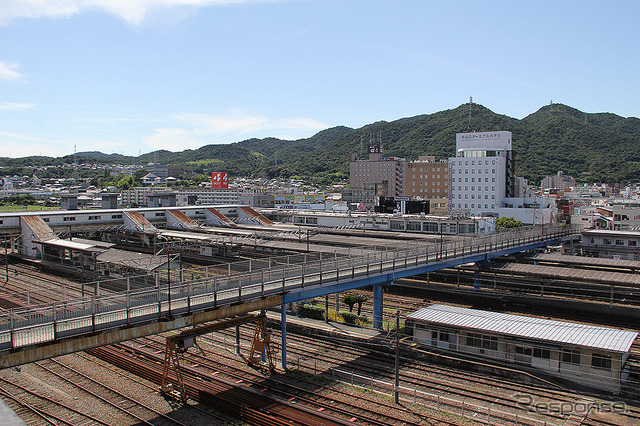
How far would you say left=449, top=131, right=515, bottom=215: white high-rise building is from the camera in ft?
245

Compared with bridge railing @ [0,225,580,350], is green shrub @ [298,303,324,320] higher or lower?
lower

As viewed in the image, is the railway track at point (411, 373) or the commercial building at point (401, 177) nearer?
the railway track at point (411, 373)

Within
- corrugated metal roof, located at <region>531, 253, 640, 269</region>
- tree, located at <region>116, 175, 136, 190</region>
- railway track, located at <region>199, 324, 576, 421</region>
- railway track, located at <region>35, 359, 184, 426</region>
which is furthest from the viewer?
tree, located at <region>116, 175, 136, 190</region>

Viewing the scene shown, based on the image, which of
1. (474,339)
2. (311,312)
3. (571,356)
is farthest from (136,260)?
(571,356)

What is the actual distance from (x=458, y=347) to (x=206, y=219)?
4314 centimetres

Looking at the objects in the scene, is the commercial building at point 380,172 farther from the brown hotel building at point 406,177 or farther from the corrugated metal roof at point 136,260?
the corrugated metal roof at point 136,260

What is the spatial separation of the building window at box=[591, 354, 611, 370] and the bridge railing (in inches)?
395

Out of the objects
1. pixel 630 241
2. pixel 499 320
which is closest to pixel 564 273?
pixel 499 320

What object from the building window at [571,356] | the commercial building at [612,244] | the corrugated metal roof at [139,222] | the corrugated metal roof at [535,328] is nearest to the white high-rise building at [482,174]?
the commercial building at [612,244]

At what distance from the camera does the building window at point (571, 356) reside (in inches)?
714

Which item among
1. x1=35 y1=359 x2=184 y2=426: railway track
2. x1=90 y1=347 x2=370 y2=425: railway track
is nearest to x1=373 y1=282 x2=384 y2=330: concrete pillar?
x1=90 y1=347 x2=370 y2=425: railway track

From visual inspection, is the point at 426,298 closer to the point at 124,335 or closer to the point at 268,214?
the point at 124,335

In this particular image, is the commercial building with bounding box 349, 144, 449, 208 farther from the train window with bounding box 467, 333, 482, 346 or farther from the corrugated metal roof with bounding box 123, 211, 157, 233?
the train window with bounding box 467, 333, 482, 346

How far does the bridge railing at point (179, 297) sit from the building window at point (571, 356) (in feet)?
29.8
